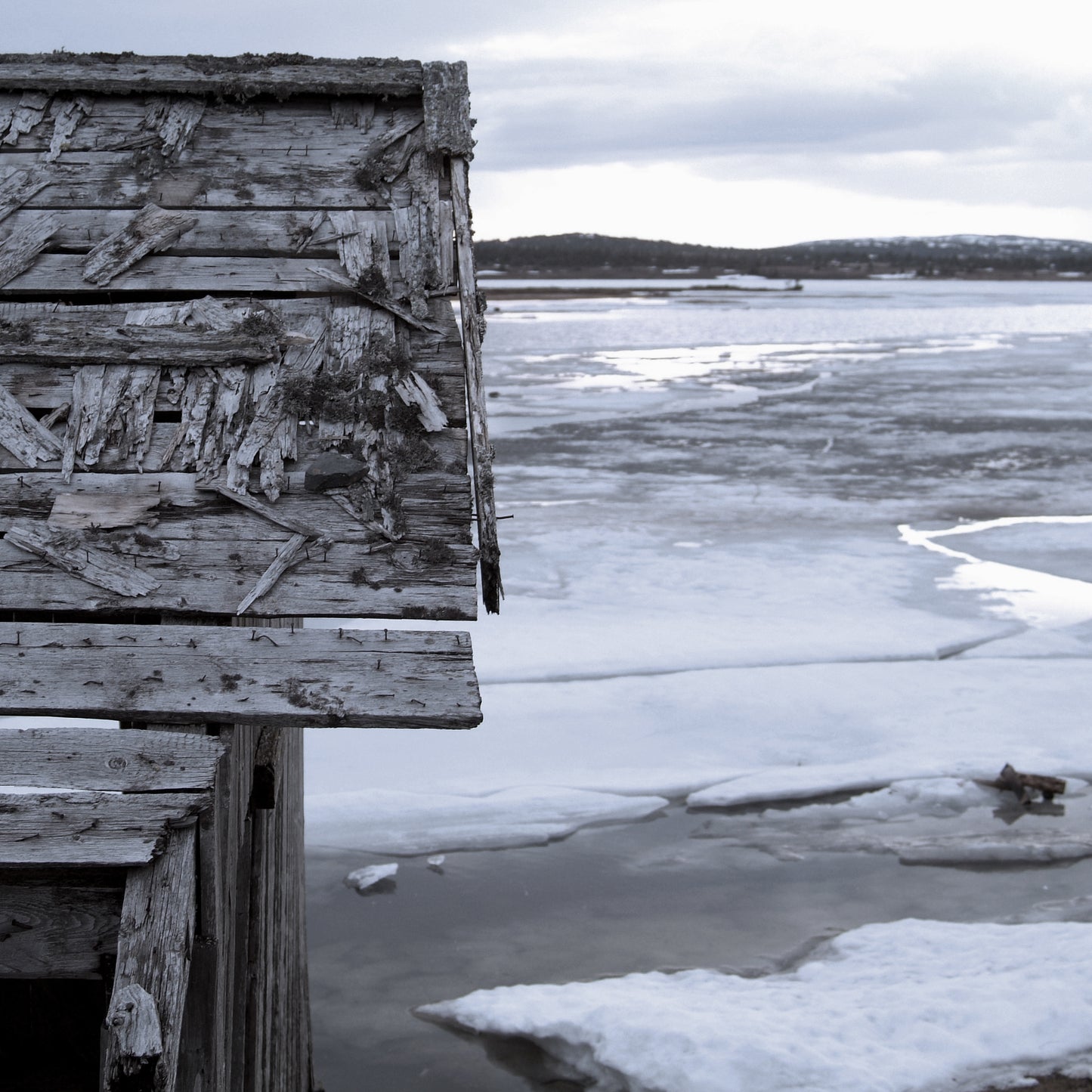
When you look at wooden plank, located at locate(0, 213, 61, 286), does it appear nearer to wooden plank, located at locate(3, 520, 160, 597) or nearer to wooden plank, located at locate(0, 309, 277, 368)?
wooden plank, located at locate(0, 309, 277, 368)

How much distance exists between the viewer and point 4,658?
9.19ft

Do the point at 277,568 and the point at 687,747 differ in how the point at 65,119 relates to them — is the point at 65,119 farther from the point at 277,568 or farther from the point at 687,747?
the point at 687,747

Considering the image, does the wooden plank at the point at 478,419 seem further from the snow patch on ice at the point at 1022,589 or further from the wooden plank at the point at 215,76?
Result: the snow patch on ice at the point at 1022,589

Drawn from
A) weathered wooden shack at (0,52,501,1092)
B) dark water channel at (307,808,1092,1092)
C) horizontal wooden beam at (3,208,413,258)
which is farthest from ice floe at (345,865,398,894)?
horizontal wooden beam at (3,208,413,258)

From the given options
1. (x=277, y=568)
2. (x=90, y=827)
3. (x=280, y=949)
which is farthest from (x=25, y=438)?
(x=280, y=949)

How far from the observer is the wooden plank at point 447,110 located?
11.7ft

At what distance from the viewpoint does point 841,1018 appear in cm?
464

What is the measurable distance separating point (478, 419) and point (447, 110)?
1.08 m

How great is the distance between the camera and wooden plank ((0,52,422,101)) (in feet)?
12.2

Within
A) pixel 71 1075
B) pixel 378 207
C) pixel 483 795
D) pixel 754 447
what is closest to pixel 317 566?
pixel 378 207

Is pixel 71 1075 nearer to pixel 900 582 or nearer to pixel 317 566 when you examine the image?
pixel 317 566

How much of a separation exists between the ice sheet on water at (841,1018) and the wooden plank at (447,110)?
3219mm

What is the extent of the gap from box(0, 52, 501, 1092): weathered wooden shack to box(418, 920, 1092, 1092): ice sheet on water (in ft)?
4.01

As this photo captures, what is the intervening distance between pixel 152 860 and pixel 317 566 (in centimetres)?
78
